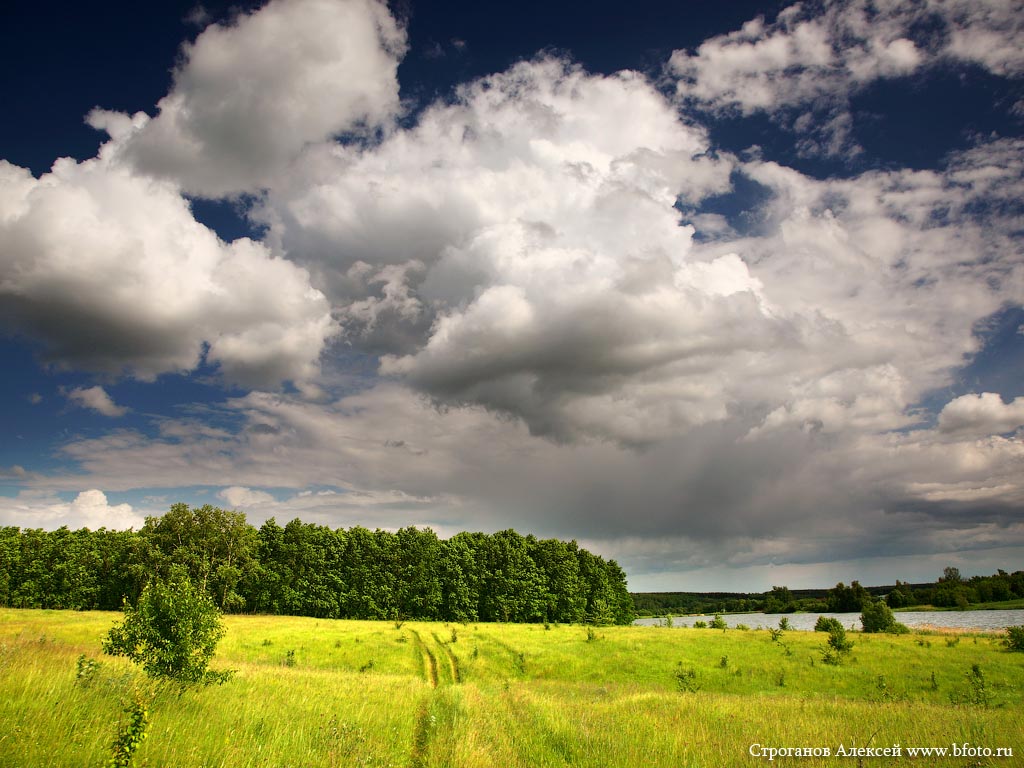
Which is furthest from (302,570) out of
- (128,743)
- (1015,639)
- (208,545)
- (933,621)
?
(933,621)

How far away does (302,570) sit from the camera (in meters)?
85.1

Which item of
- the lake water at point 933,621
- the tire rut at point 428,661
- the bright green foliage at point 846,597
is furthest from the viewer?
the bright green foliage at point 846,597

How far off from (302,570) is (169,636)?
7289 centimetres

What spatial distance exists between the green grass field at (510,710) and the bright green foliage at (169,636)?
877 mm

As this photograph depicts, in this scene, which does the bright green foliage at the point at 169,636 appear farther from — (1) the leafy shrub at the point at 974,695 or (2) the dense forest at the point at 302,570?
(2) the dense forest at the point at 302,570

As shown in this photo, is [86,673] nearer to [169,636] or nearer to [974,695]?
[169,636]

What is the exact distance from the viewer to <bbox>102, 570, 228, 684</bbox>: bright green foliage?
18453 millimetres

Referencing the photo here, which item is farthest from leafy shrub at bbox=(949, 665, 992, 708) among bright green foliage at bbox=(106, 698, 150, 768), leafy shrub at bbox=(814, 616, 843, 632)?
bright green foliage at bbox=(106, 698, 150, 768)

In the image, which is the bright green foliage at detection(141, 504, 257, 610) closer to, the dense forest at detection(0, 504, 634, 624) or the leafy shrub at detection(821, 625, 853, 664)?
the dense forest at detection(0, 504, 634, 624)

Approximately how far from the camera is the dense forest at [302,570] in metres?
79.4

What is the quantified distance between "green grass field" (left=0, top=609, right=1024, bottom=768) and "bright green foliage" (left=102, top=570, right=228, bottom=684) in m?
0.88

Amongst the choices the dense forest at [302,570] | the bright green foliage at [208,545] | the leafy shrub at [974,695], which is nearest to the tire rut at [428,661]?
the leafy shrub at [974,695]

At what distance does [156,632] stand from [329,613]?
239 feet

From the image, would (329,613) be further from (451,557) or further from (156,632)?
(156,632)
